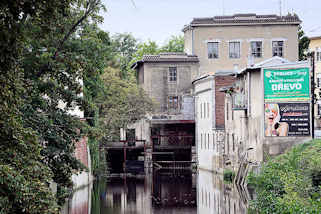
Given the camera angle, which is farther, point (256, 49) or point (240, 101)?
point (256, 49)

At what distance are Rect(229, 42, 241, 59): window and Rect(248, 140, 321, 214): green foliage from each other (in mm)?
42989

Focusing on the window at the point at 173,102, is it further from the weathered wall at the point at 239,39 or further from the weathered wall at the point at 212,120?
the weathered wall at the point at 212,120

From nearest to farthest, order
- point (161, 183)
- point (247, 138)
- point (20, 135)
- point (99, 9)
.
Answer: point (20, 135) < point (99, 9) < point (247, 138) < point (161, 183)

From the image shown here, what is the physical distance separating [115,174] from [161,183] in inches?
539

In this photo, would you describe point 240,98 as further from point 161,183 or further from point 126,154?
point 126,154

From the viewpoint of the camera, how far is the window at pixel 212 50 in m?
74.8

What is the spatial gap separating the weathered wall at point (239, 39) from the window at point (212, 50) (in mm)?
357

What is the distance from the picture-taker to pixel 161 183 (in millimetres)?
51969

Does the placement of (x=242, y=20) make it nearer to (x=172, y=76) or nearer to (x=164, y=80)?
(x=172, y=76)

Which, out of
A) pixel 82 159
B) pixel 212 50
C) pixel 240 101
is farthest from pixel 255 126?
A: pixel 212 50

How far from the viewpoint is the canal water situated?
32.8m

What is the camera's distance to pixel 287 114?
3997cm

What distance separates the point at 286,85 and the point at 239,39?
35800mm

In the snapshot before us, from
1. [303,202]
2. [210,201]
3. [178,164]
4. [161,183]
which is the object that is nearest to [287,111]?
[210,201]
